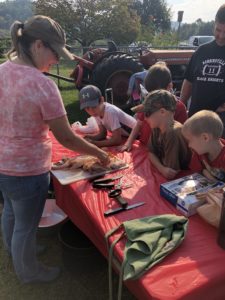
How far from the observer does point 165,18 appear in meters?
37.7

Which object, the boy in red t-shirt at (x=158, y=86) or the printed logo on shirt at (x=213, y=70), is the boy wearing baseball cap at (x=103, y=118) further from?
the printed logo on shirt at (x=213, y=70)

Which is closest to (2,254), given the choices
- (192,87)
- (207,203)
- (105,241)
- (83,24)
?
(105,241)

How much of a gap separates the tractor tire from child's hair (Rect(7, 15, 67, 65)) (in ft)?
14.2

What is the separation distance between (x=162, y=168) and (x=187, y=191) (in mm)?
411

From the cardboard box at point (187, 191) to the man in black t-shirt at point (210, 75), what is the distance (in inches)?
47.8

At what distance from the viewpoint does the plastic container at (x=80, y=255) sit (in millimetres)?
2160

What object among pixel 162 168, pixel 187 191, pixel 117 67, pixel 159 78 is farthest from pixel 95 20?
pixel 187 191

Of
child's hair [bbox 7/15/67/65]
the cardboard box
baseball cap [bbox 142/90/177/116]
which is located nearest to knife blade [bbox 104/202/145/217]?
the cardboard box

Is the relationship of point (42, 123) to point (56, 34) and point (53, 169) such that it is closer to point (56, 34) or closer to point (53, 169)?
point (56, 34)

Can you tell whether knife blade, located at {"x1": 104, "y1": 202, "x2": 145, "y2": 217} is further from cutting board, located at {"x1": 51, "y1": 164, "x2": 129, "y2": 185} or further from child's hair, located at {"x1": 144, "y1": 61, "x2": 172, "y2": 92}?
child's hair, located at {"x1": 144, "y1": 61, "x2": 172, "y2": 92}

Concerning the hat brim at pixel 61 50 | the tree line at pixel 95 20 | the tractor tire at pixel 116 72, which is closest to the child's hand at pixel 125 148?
the hat brim at pixel 61 50

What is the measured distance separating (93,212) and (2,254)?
1231mm

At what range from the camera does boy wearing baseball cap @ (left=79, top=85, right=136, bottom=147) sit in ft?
8.33

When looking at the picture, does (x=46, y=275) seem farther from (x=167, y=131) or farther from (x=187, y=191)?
(x=167, y=131)
